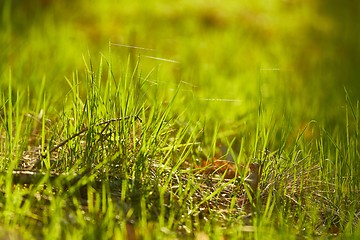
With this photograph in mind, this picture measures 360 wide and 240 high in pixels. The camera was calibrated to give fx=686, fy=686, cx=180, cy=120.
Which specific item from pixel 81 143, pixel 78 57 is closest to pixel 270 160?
pixel 81 143

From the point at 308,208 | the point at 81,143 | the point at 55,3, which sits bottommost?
the point at 308,208

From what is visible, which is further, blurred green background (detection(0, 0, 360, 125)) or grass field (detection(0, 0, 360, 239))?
Answer: blurred green background (detection(0, 0, 360, 125))

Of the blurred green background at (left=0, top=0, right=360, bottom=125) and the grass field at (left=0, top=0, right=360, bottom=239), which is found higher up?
the blurred green background at (left=0, top=0, right=360, bottom=125)

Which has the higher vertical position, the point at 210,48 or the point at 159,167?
the point at 210,48

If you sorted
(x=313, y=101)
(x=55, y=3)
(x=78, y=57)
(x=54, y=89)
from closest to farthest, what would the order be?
(x=54, y=89) → (x=313, y=101) → (x=78, y=57) → (x=55, y=3)

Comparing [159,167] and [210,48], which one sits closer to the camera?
[159,167]

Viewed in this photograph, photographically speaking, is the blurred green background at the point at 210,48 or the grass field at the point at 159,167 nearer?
the grass field at the point at 159,167

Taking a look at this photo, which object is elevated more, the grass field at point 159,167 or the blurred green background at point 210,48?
the blurred green background at point 210,48

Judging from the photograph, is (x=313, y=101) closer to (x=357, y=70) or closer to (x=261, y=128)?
(x=357, y=70)
